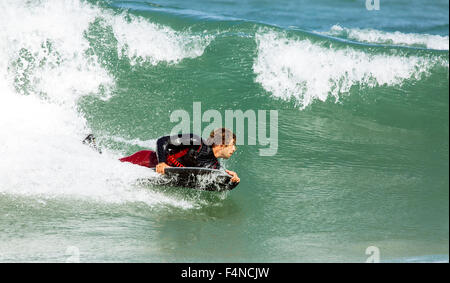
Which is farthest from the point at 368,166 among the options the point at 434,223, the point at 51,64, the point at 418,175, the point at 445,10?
the point at 445,10

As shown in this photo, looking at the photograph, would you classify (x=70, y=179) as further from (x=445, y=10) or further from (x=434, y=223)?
(x=445, y=10)

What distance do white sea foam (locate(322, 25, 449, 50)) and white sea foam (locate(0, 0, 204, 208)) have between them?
438 centimetres

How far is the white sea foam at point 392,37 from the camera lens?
37.7 feet

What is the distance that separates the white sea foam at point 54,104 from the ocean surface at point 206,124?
0.07ft

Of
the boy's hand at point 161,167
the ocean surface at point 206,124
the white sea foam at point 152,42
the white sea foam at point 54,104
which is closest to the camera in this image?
the ocean surface at point 206,124

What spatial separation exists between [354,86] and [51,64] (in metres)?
4.97

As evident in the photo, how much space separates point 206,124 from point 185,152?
227cm

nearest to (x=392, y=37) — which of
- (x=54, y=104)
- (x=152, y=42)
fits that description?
(x=152, y=42)

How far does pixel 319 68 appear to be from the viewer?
8.98m

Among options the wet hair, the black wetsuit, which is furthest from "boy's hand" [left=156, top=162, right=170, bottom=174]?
the wet hair

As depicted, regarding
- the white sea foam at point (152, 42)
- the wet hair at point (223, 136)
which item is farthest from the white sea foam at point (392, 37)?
the wet hair at point (223, 136)

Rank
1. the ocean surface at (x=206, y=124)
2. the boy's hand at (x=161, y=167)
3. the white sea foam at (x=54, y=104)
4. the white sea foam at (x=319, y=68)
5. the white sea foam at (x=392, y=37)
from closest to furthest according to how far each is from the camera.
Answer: the ocean surface at (x=206, y=124) < the boy's hand at (x=161, y=167) < the white sea foam at (x=54, y=104) < the white sea foam at (x=319, y=68) < the white sea foam at (x=392, y=37)

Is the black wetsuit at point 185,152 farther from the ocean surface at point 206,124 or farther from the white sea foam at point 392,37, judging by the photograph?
the white sea foam at point 392,37

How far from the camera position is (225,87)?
8.41m
